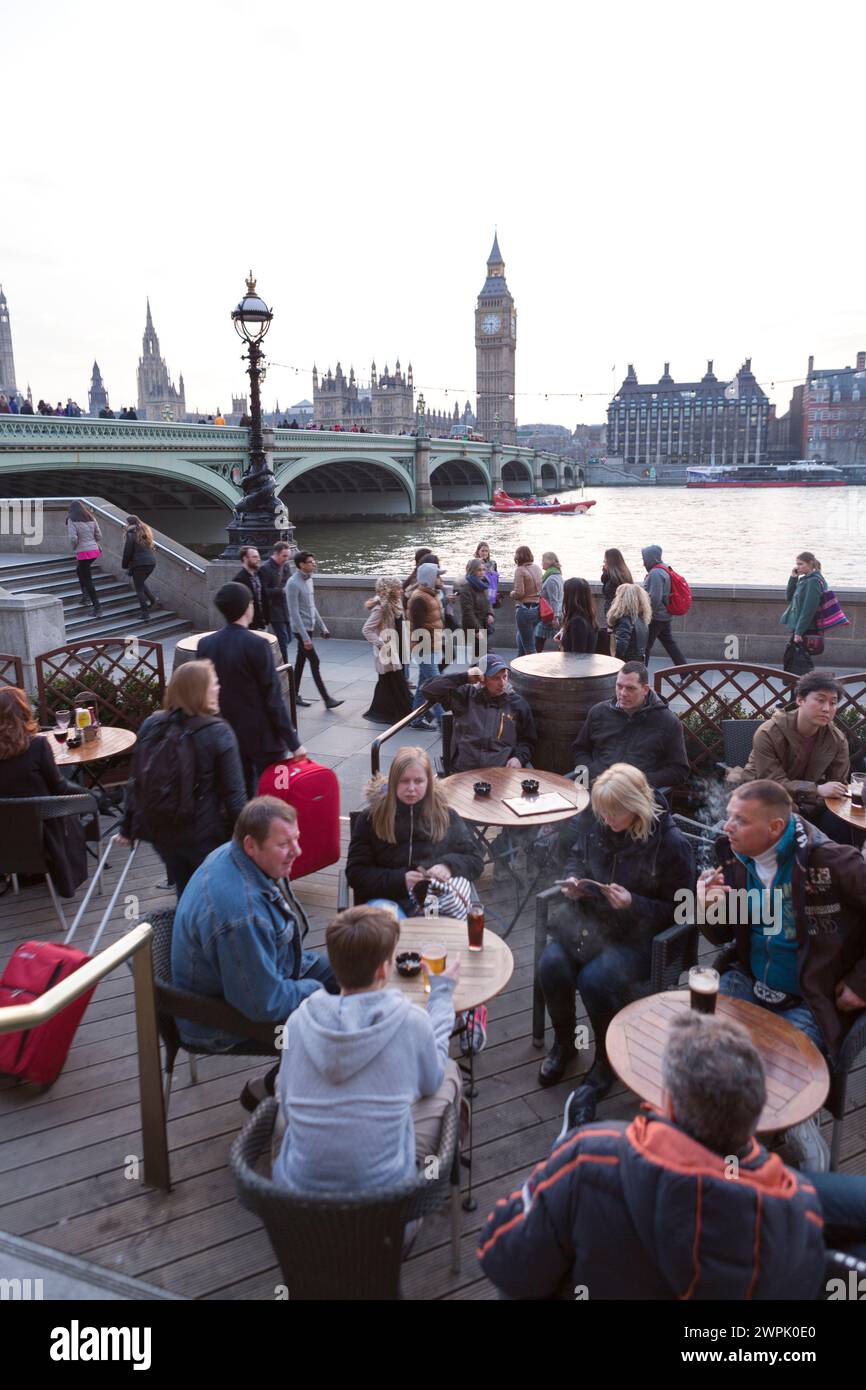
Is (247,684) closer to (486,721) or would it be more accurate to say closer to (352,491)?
(486,721)

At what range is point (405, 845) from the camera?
173 inches

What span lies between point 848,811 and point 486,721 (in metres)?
2.19

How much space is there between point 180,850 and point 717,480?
122 m

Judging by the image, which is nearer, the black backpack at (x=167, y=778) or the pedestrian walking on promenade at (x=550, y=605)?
the black backpack at (x=167, y=778)

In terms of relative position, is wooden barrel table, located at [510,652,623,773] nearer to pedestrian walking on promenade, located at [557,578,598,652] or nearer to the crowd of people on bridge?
the crowd of people on bridge

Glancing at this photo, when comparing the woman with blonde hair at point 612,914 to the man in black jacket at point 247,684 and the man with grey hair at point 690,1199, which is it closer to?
the man with grey hair at point 690,1199

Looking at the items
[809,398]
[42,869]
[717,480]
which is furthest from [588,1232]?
[809,398]

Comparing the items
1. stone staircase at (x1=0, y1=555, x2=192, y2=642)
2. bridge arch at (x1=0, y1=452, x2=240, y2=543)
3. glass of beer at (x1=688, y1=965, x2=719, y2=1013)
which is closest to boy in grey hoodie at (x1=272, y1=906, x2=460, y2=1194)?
glass of beer at (x1=688, y1=965, x2=719, y2=1013)

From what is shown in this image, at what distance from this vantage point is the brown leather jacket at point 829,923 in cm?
326

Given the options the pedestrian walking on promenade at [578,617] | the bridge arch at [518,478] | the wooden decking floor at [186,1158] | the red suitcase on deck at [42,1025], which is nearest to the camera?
the wooden decking floor at [186,1158]

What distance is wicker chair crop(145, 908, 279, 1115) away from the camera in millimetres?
3234

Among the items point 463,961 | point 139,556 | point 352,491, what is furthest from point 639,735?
point 352,491

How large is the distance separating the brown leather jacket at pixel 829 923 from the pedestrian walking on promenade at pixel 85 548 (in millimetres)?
11675

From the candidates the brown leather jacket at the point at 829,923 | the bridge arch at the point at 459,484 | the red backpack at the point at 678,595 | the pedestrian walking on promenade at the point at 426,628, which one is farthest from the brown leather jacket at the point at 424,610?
the bridge arch at the point at 459,484
